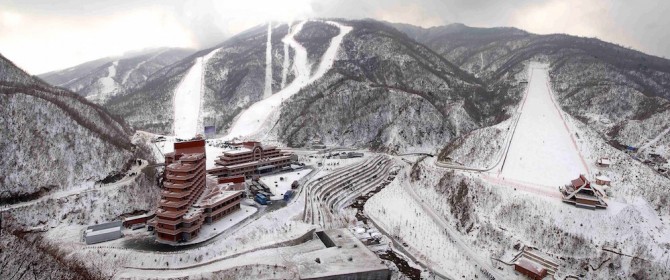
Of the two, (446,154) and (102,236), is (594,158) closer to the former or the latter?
(446,154)

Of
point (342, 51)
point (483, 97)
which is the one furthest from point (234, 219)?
point (342, 51)

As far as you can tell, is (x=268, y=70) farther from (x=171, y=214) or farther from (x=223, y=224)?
(x=171, y=214)

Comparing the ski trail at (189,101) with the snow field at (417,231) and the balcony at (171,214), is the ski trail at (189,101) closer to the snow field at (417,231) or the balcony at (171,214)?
the balcony at (171,214)

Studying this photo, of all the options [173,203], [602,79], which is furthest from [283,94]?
[602,79]

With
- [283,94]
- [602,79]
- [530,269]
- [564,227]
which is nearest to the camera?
[530,269]

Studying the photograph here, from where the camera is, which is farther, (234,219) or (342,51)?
(342,51)

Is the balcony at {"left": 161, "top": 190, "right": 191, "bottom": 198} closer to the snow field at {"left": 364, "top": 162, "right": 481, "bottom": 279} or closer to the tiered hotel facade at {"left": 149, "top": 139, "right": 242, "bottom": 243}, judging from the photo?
the tiered hotel facade at {"left": 149, "top": 139, "right": 242, "bottom": 243}
